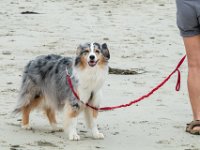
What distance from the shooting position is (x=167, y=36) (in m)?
12.6

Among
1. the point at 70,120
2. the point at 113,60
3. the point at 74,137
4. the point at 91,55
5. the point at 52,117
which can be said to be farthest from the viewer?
the point at 113,60

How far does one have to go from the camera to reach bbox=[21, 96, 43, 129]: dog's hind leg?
6516 millimetres

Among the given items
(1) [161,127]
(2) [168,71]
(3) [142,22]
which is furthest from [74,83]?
(3) [142,22]

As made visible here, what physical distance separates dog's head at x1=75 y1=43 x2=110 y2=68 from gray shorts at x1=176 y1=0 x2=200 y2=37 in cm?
92

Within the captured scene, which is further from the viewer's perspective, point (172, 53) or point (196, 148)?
point (172, 53)

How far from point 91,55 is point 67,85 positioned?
487 millimetres

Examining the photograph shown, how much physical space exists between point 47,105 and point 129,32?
650 cm

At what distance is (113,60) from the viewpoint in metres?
10.2

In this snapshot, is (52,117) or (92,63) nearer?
(92,63)

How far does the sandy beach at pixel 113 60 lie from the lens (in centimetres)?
614

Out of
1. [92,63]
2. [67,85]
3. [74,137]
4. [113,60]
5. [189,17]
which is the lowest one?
[113,60]

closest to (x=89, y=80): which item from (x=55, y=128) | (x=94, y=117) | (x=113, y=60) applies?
(x=94, y=117)

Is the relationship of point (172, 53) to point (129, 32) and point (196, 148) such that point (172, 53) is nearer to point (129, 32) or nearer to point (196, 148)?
point (129, 32)

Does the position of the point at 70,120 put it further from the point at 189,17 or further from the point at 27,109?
the point at 189,17
